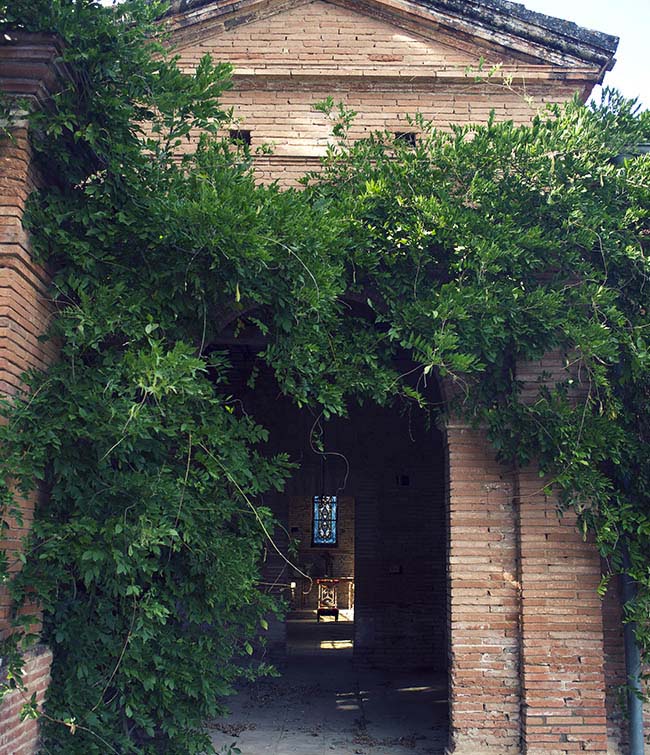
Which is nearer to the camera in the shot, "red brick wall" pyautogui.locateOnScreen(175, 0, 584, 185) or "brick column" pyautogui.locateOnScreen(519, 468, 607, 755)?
"brick column" pyautogui.locateOnScreen(519, 468, 607, 755)

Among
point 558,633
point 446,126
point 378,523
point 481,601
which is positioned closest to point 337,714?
point 481,601

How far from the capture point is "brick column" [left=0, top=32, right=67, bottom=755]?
16.3 feet

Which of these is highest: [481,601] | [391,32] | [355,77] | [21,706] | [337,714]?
[391,32]

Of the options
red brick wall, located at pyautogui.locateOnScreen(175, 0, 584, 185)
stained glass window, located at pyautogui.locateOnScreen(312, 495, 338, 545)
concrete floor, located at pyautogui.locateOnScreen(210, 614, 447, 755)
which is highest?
red brick wall, located at pyautogui.locateOnScreen(175, 0, 584, 185)

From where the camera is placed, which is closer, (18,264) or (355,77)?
(18,264)

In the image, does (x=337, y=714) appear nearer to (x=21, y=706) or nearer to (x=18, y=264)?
(x=21, y=706)

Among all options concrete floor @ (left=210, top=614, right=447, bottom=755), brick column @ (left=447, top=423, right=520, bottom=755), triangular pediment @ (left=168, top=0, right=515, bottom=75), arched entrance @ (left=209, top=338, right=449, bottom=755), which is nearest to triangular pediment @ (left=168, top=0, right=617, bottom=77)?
triangular pediment @ (left=168, top=0, right=515, bottom=75)

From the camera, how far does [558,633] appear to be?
21.3 ft

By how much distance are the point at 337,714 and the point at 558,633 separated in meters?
3.40

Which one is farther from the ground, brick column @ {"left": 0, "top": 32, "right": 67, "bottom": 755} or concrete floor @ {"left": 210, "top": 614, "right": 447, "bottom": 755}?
brick column @ {"left": 0, "top": 32, "right": 67, "bottom": 755}

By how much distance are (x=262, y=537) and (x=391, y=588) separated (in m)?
6.23

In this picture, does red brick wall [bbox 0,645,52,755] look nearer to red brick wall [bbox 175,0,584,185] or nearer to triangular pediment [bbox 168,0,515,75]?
red brick wall [bbox 175,0,584,185]

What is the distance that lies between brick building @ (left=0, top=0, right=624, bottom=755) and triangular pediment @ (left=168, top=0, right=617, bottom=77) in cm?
1

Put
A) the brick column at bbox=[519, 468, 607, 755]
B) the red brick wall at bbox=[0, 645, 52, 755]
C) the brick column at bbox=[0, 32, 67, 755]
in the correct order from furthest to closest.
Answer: the brick column at bbox=[519, 468, 607, 755] → the brick column at bbox=[0, 32, 67, 755] → the red brick wall at bbox=[0, 645, 52, 755]
